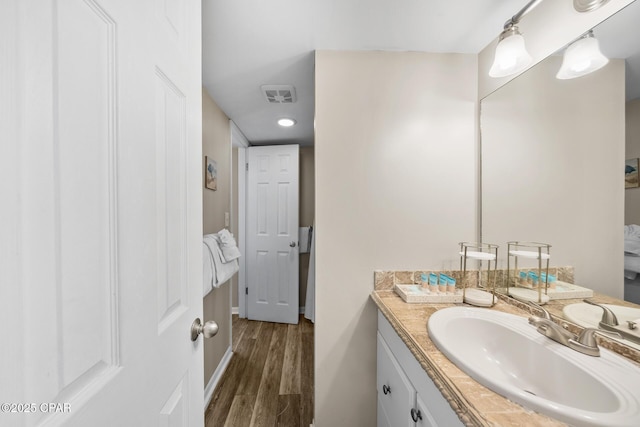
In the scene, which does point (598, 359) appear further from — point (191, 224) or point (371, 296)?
point (191, 224)

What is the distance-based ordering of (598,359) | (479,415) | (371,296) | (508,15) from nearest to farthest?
(479,415)
(598,359)
(508,15)
(371,296)

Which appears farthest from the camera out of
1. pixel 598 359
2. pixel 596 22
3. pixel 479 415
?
pixel 596 22

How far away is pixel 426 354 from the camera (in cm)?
76

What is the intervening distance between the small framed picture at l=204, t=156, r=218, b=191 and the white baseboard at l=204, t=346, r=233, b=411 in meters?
1.39

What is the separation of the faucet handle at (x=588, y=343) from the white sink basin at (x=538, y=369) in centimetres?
1

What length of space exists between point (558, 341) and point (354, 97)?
1.30m

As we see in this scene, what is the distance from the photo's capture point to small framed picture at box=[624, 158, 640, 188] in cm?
71

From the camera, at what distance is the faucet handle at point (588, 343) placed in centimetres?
71

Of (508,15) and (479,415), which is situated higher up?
(508,15)

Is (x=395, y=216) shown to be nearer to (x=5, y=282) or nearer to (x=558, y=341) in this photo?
(x=558, y=341)

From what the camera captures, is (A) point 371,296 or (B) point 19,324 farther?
(A) point 371,296

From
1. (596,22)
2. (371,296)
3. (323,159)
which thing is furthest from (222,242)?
(596,22)

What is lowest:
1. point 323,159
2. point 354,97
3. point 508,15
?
point 323,159

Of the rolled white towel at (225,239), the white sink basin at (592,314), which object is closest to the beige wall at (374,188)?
the white sink basin at (592,314)
